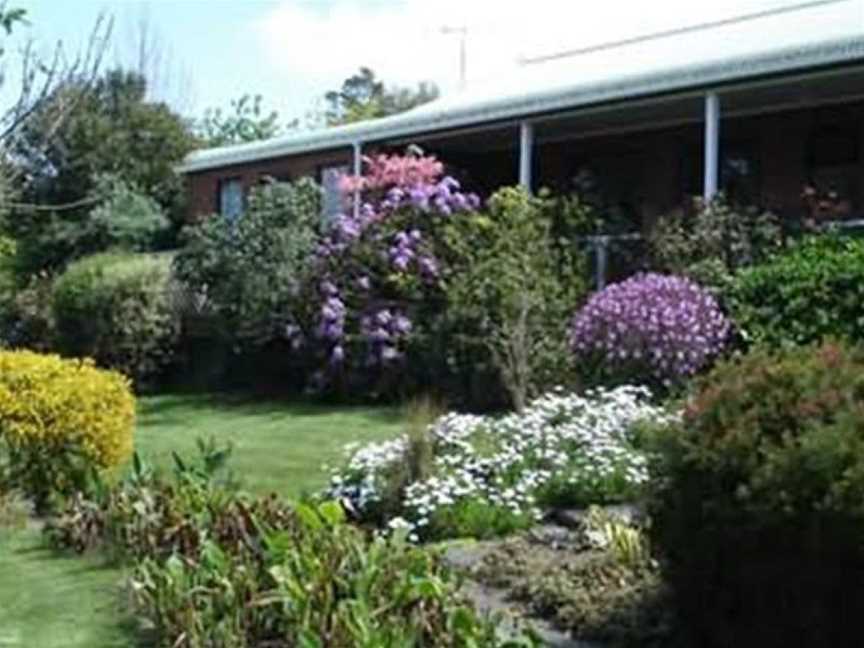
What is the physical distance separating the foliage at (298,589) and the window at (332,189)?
15335 millimetres

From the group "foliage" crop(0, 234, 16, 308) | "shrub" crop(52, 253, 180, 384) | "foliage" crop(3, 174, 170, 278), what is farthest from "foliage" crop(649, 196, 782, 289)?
"foliage" crop(3, 174, 170, 278)

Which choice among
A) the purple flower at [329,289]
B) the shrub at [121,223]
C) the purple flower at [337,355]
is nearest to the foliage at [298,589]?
the purple flower at [337,355]

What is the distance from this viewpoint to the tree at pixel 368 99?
2203 inches

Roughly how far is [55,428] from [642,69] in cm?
1232

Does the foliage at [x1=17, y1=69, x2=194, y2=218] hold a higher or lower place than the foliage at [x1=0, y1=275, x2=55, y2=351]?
higher

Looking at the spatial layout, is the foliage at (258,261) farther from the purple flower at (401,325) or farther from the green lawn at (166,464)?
the purple flower at (401,325)

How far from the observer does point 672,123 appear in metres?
23.7

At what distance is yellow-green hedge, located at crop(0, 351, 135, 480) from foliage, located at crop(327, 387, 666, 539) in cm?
172

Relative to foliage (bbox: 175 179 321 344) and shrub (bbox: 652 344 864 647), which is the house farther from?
shrub (bbox: 652 344 864 647)

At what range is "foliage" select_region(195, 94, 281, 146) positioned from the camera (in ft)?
176

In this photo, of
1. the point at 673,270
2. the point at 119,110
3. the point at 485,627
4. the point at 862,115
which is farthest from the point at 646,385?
the point at 119,110

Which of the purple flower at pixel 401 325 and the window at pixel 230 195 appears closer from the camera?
the purple flower at pixel 401 325

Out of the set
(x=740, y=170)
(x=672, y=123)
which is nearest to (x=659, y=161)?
(x=672, y=123)

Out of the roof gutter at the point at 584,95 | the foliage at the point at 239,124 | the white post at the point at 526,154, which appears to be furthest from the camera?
the foliage at the point at 239,124
